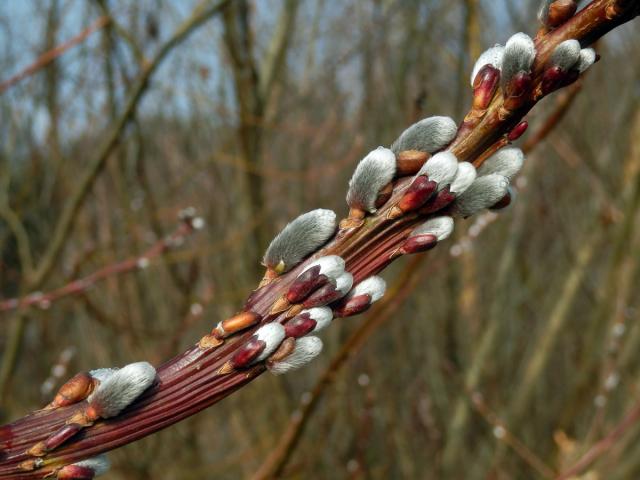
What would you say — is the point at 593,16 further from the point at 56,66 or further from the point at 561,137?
the point at 56,66

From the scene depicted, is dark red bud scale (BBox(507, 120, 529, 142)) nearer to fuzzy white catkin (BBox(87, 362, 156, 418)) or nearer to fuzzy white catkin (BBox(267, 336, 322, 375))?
fuzzy white catkin (BBox(267, 336, 322, 375))

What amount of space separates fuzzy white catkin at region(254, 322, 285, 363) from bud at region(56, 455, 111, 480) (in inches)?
5.3

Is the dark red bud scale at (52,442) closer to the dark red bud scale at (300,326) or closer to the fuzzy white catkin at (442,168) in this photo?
the dark red bud scale at (300,326)

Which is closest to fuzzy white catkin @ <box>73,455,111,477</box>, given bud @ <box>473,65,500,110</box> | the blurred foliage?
bud @ <box>473,65,500,110</box>

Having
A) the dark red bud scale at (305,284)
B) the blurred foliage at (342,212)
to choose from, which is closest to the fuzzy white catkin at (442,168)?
the dark red bud scale at (305,284)

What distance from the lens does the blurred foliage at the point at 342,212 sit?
8.79ft

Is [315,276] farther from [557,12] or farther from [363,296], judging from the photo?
[557,12]

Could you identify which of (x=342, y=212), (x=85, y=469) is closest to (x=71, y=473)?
(x=85, y=469)

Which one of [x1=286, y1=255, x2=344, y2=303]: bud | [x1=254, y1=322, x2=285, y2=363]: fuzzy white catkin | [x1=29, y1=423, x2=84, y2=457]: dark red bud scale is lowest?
[x1=254, y1=322, x2=285, y2=363]: fuzzy white catkin

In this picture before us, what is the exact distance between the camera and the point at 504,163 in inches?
21.3

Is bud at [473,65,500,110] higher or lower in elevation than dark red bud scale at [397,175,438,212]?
higher

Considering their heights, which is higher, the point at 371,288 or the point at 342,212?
the point at 342,212

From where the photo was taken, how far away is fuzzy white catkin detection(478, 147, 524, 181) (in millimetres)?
535

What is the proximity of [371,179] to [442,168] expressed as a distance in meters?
0.05
